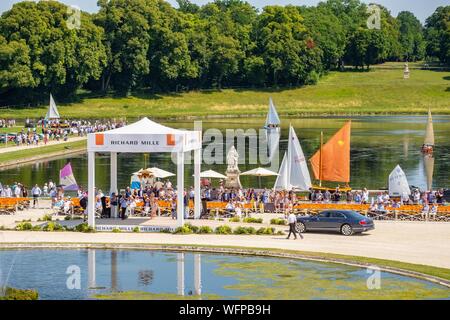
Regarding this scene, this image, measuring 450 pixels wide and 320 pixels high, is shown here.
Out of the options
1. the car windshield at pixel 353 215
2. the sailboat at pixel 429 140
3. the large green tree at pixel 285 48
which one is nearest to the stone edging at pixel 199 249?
the car windshield at pixel 353 215

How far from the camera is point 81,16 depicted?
→ 152 metres

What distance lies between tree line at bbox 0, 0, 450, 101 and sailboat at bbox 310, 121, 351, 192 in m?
84.0

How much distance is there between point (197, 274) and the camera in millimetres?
33031

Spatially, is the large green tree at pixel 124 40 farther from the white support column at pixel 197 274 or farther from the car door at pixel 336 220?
the white support column at pixel 197 274

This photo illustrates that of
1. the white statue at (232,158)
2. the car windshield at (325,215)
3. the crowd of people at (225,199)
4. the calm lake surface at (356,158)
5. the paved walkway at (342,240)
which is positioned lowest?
the calm lake surface at (356,158)

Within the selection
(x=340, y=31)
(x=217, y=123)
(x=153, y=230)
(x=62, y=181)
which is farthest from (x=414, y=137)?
(x=340, y=31)

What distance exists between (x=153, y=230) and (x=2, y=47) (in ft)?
314

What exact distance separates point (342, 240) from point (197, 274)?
9103 millimetres

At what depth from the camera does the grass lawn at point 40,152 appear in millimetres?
79406

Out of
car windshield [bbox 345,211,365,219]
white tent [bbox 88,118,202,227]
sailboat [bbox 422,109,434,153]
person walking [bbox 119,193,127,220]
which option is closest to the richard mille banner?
white tent [bbox 88,118,202,227]

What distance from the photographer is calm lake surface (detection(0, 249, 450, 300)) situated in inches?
1172

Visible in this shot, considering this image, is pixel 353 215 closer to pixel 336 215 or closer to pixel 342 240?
pixel 336 215

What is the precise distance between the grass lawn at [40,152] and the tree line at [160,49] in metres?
41.0

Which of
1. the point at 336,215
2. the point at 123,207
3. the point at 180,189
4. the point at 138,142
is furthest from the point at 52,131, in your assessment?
the point at 336,215
